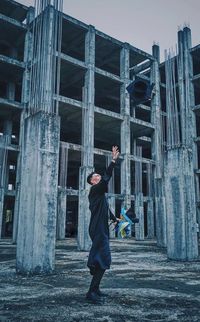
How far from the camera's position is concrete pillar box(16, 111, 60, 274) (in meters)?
5.99

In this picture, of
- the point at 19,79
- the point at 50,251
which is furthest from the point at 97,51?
the point at 50,251

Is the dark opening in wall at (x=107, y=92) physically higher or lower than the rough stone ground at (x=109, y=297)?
higher

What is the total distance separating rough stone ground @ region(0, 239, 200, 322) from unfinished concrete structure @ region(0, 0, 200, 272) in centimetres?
102

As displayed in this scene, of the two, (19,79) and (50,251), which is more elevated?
(19,79)

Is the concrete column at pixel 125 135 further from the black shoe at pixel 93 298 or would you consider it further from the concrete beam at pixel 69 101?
the black shoe at pixel 93 298

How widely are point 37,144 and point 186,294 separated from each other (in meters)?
4.01

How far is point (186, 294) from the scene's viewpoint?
435 centimetres

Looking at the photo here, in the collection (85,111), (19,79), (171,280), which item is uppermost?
(19,79)

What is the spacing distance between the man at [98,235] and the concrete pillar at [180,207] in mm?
5216

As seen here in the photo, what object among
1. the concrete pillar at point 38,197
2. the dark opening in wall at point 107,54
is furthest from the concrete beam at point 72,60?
the concrete pillar at point 38,197

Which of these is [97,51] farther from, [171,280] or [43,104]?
[171,280]

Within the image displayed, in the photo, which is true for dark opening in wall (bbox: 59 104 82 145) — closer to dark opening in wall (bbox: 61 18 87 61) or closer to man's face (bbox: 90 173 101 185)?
dark opening in wall (bbox: 61 18 87 61)

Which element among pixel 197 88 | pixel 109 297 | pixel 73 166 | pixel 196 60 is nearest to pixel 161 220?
pixel 109 297

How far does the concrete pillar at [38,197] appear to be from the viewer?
19.7 ft
